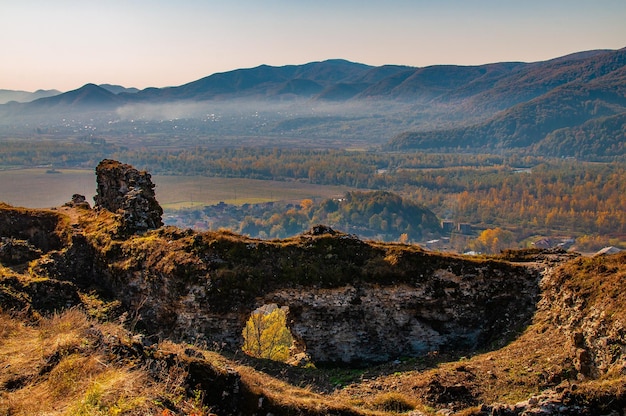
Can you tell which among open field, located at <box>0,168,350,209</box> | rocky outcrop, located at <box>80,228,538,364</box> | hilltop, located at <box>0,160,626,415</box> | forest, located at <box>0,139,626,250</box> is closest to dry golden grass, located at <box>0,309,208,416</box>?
hilltop, located at <box>0,160,626,415</box>

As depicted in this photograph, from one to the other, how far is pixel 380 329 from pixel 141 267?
10447mm

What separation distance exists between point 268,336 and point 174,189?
12466 cm

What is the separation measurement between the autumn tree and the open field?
87076 mm

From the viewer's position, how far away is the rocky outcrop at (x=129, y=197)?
2325 centimetres

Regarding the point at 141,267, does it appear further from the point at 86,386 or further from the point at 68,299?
the point at 86,386

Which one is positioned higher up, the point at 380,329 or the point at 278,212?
the point at 380,329

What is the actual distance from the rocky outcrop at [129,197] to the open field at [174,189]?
82.9 m

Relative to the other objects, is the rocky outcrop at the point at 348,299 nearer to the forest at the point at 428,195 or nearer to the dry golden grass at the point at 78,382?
the dry golden grass at the point at 78,382

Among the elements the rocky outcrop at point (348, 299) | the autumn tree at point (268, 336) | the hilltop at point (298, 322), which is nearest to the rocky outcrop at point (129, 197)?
the hilltop at point (298, 322)

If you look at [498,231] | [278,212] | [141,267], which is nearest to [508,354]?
[141,267]

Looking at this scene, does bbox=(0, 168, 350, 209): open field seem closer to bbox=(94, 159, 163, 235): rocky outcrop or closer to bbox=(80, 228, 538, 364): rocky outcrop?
bbox=(94, 159, 163, 235): rocky outcrop

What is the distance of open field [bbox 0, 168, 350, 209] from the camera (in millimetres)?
112887

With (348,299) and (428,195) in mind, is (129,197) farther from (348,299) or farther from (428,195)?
(428,195)

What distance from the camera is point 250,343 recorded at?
24.8 m
